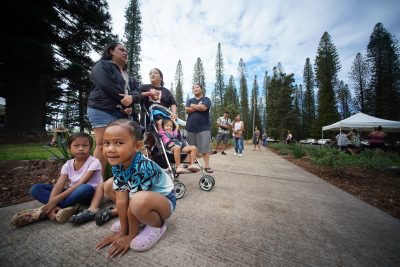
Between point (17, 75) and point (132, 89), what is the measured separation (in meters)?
11.4

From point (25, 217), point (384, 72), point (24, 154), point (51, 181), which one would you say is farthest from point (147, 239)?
point (384, 72)

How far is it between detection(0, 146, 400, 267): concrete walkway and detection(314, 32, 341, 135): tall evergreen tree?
40.1 m

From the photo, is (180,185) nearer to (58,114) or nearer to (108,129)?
(108,129)

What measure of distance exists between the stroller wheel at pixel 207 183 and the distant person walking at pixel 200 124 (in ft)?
2.74

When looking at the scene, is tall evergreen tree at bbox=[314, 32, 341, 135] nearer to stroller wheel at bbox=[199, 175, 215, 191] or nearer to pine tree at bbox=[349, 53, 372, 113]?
pine tree at bbox=[349, 53, 372, 113]

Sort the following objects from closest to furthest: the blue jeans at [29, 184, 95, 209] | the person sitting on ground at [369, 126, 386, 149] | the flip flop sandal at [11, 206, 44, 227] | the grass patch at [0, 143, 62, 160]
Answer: the flip flop sandal at [11, 206, 44, 227]
the blue jeans at [29, 184, 95, 209]
the grass patch at [0, 143, 62, 160]
the person sitting on ground at [369, 126, 386, 149]

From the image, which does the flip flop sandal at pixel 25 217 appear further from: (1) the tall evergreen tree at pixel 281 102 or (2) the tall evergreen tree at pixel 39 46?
(1) the tall evergreen tree at pixel 281 102

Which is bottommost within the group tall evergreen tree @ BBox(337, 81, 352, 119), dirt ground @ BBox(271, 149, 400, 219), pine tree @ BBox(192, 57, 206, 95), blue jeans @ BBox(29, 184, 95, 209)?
dirt ground @ BBox(271, 149, 400, 219)

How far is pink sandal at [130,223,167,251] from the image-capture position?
1.31m

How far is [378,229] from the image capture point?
1.78m

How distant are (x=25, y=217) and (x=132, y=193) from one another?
1.15 m

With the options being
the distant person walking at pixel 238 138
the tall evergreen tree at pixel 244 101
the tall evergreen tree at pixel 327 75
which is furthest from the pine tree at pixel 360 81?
the distant person walking at pixel 238 138

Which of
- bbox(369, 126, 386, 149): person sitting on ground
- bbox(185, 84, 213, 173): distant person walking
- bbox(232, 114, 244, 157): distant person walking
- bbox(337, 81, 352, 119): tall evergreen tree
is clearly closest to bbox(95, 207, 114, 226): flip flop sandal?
bbox(185, 84, 213, 173): distant person walking

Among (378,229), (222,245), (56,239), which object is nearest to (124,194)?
(56,239)
